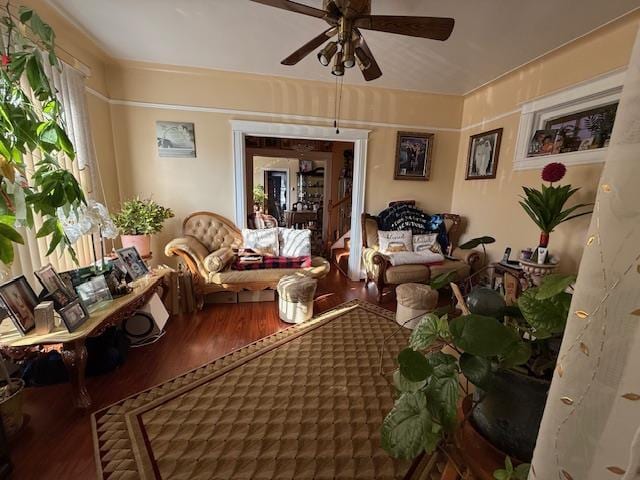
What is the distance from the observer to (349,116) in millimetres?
3326

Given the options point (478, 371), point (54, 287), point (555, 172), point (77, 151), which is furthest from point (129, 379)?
point (555, 172)

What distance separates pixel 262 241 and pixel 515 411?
2.83 metres

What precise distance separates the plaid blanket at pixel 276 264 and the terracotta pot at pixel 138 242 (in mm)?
851

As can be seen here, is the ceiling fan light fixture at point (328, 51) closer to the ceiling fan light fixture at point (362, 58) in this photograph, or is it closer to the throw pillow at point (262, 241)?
the ceiling fan light fixture at point (362, 58)

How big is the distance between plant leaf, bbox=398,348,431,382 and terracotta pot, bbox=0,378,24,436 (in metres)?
1.88

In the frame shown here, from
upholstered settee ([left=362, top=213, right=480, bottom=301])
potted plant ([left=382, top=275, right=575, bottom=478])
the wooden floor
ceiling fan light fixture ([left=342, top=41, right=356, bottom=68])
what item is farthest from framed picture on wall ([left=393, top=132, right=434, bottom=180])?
potted plant ([left=382, top=275, right=575, bottom=478])

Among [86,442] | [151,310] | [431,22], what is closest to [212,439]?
[86,442]

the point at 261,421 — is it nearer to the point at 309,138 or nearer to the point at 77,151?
the point at 77,151

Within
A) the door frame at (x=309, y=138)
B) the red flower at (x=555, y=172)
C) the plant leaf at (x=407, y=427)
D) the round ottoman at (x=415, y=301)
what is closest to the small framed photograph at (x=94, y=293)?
the door frame at (x=309, y=138)

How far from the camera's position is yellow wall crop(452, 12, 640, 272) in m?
2.10

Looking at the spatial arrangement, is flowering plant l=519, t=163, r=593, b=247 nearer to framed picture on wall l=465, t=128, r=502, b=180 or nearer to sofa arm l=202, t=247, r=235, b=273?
framed picture on wall l=465, t=128, r=502, b=180

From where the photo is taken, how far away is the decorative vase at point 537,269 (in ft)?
7.38

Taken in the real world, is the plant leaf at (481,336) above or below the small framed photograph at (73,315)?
above

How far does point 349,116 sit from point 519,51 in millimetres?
1731
